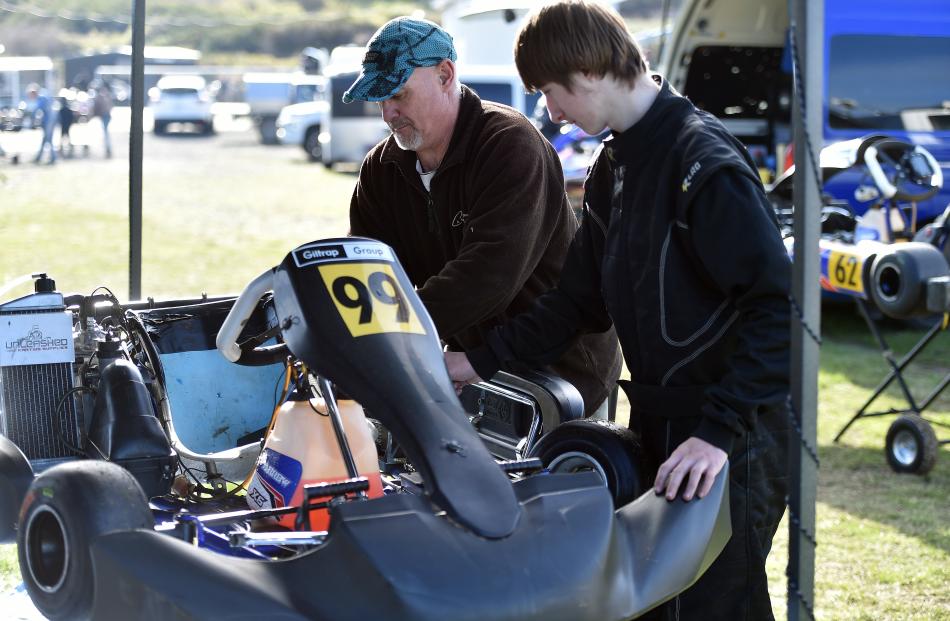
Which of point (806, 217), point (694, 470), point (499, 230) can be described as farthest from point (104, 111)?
point (806, 217)

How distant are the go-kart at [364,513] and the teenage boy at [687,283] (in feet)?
0.46

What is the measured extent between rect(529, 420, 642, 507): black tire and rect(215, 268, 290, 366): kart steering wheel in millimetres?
696

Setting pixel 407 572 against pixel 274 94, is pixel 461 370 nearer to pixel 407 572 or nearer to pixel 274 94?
pixel 407 572

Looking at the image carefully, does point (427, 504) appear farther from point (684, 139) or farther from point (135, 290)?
point (135, 290)

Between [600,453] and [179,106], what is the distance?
32740 millimetres

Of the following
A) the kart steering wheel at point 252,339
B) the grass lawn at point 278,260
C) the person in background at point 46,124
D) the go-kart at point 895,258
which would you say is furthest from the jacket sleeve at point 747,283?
the person in background at point 46,124

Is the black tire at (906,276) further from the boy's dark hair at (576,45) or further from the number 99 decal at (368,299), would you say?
the number 99 decal at (368,299)

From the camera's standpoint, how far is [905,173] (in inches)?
221

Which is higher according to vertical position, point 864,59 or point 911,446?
point 864,59

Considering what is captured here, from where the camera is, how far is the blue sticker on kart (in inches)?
95.0

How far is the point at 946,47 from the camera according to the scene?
938 cm

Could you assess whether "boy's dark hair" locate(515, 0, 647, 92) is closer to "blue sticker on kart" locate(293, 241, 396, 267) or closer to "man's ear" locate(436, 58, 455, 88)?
"blue sticker on kart" locate(293, 241, 396, 267)

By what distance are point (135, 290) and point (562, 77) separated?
237 centimetres

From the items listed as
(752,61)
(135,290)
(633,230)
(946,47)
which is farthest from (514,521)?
(752,61)
